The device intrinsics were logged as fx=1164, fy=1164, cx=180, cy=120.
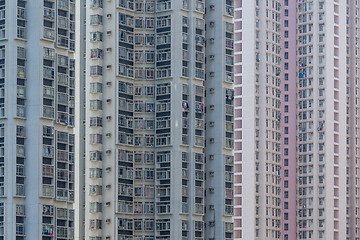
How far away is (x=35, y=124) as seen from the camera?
9831 cm

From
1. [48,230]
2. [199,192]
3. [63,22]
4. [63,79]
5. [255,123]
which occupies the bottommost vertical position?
[48,230]

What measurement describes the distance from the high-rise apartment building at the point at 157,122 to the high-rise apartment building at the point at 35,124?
1007 centimetres

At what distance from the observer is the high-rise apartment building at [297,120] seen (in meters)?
156

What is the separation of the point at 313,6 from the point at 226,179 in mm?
53035

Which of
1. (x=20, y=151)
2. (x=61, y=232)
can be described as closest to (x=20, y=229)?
(x=61, y=232)

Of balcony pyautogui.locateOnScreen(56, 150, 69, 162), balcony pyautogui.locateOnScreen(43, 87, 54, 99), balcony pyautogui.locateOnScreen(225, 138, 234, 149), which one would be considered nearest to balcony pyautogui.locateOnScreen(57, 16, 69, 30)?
balcony pyautogui.locateOnScreen(43, 87, 54, 99)

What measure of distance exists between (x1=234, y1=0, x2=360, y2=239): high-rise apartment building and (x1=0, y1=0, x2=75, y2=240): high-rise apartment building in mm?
57734

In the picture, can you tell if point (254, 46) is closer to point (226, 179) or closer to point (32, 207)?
point (226, 179)

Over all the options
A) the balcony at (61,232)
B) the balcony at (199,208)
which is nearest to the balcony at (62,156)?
the balcony at (61,232)

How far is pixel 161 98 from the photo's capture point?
11550 centimetres

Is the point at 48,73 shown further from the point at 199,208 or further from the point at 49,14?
the point at 199,208

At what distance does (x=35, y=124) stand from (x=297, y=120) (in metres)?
71.1

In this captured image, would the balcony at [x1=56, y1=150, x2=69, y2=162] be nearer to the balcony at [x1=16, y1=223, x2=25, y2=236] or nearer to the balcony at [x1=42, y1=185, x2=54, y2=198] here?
the balcony at [x1=42, y1=185, x2=54, y2=198]

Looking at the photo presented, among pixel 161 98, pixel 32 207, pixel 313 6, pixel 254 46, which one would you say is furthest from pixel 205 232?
pixel 313 6
